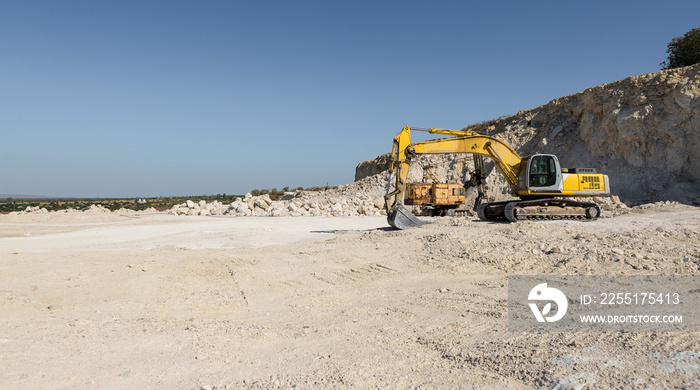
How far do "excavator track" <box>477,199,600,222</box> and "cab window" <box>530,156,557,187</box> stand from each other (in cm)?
59

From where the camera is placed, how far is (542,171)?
44.4 feet

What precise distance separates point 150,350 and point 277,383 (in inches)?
63.0

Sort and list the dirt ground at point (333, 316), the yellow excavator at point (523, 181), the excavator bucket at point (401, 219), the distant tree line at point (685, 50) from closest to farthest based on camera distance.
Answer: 1. the dirt ground at point (333, 316)
2. the yellow excavator at point (523, 181)
3. the excavator bucket at point (401, 219)
4. the distant tree line at point (685, 50)

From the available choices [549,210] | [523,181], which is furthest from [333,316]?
[549,210]

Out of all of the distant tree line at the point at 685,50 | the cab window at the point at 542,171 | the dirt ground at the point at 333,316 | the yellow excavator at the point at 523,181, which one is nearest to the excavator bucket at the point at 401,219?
the yellow excavator at the point at 523,181

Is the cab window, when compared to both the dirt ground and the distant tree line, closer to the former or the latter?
the dirt ground

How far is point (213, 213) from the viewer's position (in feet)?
83.4

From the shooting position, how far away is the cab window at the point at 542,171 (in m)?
13.4

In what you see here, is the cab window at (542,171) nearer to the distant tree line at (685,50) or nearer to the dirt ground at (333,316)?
the dirt ground at (333,316)

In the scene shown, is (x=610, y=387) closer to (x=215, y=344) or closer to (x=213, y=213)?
(x=215, y=344)

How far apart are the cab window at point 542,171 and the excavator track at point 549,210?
0.59 meters

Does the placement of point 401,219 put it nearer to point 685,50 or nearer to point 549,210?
point 549,210

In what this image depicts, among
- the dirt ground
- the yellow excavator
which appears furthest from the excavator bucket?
the dirt ground

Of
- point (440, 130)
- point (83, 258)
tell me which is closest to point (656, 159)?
point (440, 130)
